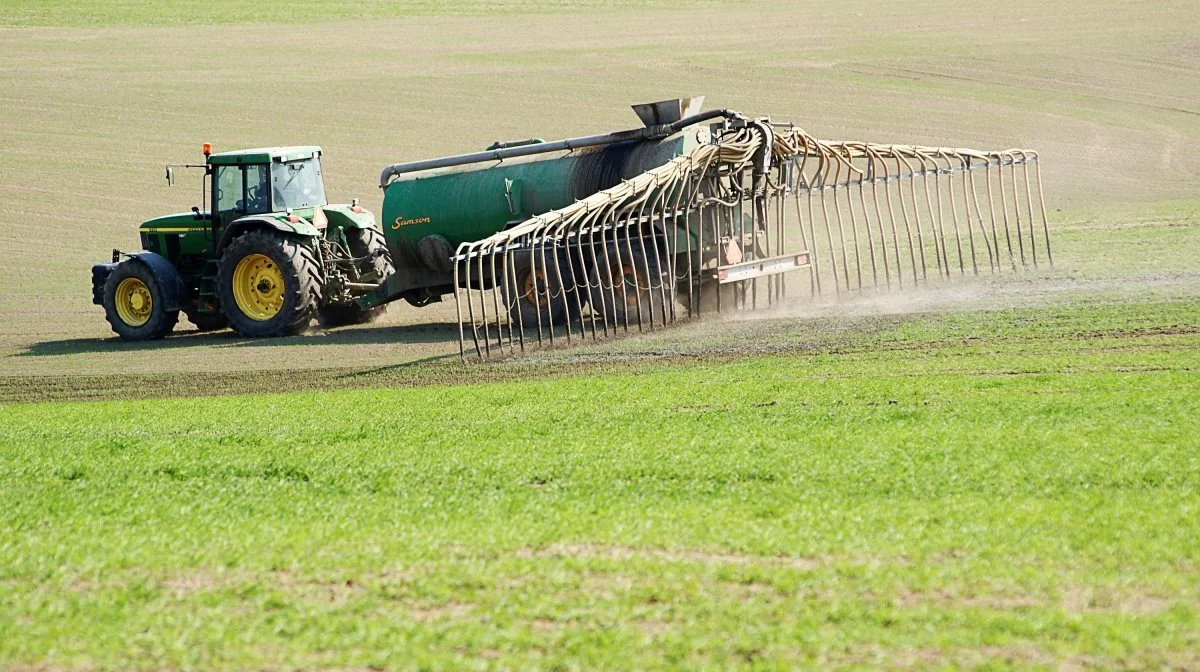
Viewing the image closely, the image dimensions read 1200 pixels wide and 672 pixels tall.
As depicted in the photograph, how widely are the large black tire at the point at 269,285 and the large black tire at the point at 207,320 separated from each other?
4.52ft

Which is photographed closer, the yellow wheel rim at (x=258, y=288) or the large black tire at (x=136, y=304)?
the yellow wheel rim at (x=258, y=288)

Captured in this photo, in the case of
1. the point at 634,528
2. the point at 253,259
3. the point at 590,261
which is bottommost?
the point at 634,528

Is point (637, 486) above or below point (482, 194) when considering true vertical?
below

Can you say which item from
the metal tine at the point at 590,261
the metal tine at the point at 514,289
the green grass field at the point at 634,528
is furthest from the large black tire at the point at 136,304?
the green grass field at the point at 634,528

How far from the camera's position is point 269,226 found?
19109 millimetres

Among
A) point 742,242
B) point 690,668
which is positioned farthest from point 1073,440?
point 742,242

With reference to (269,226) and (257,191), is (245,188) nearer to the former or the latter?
(257,191)

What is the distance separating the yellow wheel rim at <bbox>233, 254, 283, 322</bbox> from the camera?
1928 centimetres

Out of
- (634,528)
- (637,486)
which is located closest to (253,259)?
(637,486)

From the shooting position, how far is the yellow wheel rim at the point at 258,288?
1928 centimetres

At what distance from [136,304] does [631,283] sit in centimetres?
691

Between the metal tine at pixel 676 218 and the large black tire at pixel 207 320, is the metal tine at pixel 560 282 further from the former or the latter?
the large black tire at pixel 207 320

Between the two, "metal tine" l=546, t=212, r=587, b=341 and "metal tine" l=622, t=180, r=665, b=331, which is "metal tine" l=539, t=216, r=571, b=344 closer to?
"metal tine" l=546, t=212, r=587, b=341

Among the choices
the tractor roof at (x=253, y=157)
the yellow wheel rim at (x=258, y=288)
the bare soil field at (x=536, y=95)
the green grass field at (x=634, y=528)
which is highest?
the bare soil field at (x=536, y=95)
